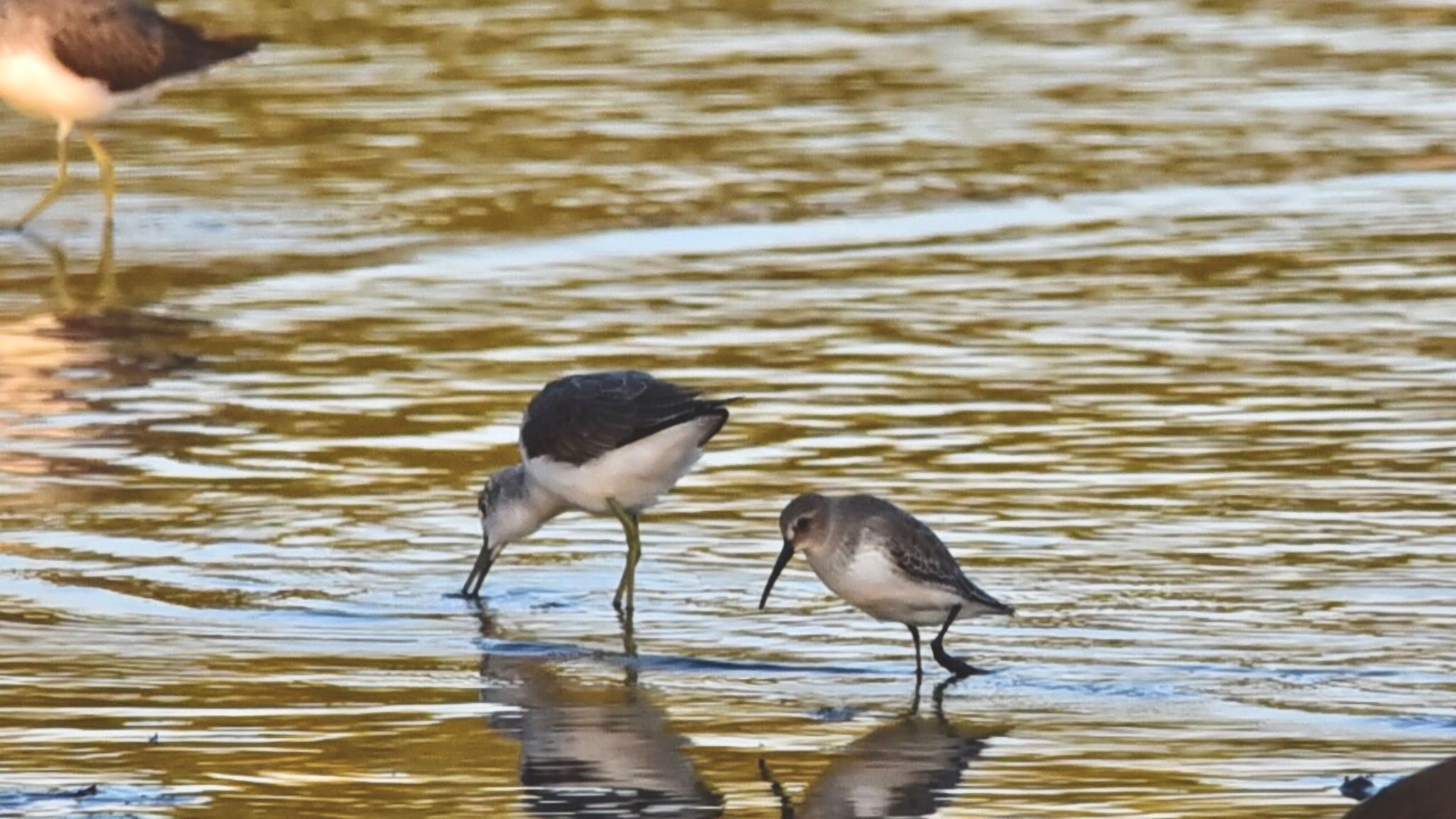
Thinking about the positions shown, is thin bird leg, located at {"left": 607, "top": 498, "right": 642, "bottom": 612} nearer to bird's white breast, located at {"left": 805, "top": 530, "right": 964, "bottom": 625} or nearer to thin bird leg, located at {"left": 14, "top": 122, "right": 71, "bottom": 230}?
bird's white breast, located at {"left": 805, "top": 530, "right": 964, "bottom": 625}

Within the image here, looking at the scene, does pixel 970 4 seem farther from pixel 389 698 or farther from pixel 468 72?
pixel 389 698

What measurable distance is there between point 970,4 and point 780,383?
10.5 metres

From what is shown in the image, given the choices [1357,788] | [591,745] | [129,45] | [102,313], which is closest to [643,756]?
[591,745]

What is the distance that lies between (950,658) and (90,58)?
385 inches

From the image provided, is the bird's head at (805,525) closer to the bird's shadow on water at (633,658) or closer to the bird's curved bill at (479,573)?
the bird's shadow on water at (633,658)

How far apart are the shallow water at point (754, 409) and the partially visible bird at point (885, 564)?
0.59 ft

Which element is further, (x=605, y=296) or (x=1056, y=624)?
(x=605, y=296)

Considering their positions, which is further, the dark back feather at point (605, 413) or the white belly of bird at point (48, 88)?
the white belly of bird at point (48, 88)

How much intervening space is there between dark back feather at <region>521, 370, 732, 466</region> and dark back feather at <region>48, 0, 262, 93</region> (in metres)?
8.15

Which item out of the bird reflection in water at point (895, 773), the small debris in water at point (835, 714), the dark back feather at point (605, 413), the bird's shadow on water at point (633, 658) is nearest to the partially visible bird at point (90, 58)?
the dark back feather at point (605, 413)

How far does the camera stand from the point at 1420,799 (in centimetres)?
445

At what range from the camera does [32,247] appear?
15.8 meters

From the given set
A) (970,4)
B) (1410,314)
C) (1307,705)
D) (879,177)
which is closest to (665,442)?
(1307,705)

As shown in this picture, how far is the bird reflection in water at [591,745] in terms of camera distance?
6.72 meters
